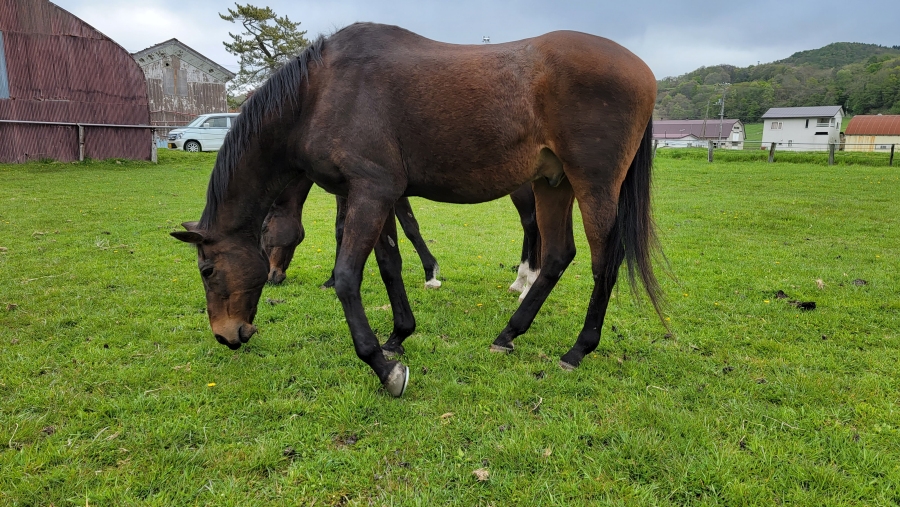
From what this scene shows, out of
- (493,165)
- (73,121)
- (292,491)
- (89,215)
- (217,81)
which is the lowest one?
(292,491)

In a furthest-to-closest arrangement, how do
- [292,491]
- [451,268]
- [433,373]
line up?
[451,268], [433,373], [292,491]

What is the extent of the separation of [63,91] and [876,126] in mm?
67451

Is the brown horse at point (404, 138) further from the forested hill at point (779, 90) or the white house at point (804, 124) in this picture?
the white house at point (804, 124)

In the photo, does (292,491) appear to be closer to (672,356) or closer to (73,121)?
(672,356)

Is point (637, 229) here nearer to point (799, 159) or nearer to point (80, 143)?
point (80, 143)

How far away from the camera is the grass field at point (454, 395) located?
80.6 inches

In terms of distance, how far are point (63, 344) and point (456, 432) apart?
9.26ft

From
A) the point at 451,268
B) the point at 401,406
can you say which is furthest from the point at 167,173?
the point at 401,406

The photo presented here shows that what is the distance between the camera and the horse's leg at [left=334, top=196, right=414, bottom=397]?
108 inches

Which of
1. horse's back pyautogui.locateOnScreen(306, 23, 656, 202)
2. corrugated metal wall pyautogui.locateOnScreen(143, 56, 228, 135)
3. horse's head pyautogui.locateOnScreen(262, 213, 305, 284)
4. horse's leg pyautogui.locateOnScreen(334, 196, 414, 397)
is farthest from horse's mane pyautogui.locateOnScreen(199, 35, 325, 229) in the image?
corrugated metal wall pyautogui.locateOnScreen(143, 56, 228, 135)

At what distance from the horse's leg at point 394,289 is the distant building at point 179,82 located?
26580 mm

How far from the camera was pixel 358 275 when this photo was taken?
9.15ft

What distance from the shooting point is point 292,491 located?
2000 millimetres

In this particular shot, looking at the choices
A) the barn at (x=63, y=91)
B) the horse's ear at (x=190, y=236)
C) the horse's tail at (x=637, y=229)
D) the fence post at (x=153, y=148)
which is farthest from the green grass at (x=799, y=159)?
the barn at (x=63, y=91)
